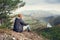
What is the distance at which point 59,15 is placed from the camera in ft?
73.0

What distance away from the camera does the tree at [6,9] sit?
48.6 feet

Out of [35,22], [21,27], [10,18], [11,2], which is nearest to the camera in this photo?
[21,27]

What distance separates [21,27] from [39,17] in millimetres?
7760

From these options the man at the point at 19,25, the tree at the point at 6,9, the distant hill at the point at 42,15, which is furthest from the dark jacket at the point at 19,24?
the distant hill at the point at 42,15

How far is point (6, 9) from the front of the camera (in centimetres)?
1513

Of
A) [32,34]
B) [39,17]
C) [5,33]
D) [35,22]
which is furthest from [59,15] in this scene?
[5,33]

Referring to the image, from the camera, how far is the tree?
583 inches

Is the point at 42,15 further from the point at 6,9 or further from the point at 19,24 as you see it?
the point at 19,24

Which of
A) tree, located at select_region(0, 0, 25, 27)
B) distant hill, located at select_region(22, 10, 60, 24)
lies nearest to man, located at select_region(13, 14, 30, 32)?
tree, located at select_region(0, 0, 25, 27)

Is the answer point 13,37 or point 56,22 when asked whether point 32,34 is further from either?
point 56,22

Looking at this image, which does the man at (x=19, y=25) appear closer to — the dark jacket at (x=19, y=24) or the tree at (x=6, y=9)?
the dark jacket at (x=19, y=24)

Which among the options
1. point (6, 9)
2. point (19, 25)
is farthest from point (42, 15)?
point (19, 25)

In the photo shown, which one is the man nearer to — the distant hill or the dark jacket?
the dark jacket

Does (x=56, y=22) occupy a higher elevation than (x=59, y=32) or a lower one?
lower
